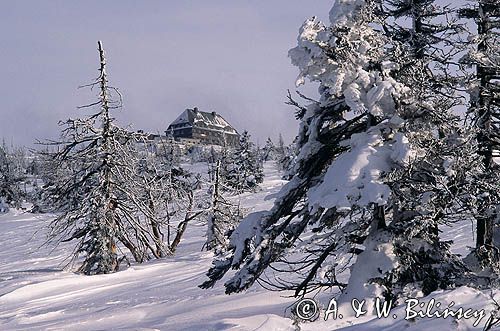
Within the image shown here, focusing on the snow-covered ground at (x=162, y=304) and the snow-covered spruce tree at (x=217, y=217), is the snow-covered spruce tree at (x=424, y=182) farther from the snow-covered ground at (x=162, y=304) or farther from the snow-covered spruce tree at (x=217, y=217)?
the snow-covered spruce tree at (x=217, y=217)

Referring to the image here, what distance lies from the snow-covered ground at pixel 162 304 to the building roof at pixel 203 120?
98.0m

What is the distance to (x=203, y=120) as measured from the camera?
12050cm

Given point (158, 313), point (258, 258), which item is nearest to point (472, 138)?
point (258, 258)

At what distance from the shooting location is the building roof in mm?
118000

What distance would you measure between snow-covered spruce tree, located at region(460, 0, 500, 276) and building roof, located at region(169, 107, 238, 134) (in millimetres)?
108489

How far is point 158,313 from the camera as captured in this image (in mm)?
10445

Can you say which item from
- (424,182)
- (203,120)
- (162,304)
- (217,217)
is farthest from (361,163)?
(203,120)

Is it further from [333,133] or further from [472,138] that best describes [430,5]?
[333,133]

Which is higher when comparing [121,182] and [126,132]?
[126,132]

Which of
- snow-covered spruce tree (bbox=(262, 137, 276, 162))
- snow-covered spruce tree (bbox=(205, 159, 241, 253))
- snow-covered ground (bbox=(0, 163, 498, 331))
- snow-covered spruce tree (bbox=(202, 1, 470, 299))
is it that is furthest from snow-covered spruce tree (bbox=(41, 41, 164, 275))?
snow-covered spruce tree (bbox=(262, 137, 276, 162))

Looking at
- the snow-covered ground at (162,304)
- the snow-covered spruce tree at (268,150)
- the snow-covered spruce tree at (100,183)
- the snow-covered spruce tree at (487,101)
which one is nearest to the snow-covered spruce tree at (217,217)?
the snow-covered ground at (162,304)

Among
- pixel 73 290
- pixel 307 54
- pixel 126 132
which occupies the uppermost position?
pixel 126 132

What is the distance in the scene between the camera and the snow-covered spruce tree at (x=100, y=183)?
61.5ft

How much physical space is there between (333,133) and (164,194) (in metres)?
16.8
